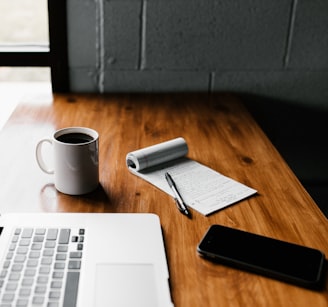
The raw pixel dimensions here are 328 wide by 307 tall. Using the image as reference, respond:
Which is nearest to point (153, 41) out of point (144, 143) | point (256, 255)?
point (144, 143)

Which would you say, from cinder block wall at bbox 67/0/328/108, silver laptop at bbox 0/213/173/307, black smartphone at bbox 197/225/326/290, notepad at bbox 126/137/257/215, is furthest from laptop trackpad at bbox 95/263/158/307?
cinder block wall at bbox 67/0/328/108

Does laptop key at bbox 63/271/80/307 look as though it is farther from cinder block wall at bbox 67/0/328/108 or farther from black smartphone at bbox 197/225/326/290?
cinder block wall at bbox 67/0/328/108

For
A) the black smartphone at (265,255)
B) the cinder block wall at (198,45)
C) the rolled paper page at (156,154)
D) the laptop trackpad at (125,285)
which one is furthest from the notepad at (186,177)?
the cinder block wall at (198,45)

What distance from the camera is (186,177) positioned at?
107cm

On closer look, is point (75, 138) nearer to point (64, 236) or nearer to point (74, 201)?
point (74, 201)

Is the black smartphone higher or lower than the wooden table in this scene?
higher

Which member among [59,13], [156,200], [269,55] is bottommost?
[156,200]

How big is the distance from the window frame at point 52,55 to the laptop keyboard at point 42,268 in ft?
2.83

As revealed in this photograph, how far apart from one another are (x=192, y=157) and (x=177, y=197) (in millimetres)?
215

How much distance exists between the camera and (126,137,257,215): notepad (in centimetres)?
98

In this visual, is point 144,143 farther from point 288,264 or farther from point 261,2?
point 261,2

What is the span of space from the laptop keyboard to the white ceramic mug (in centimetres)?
14

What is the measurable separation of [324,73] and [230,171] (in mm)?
763

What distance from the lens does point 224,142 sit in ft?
4.17
